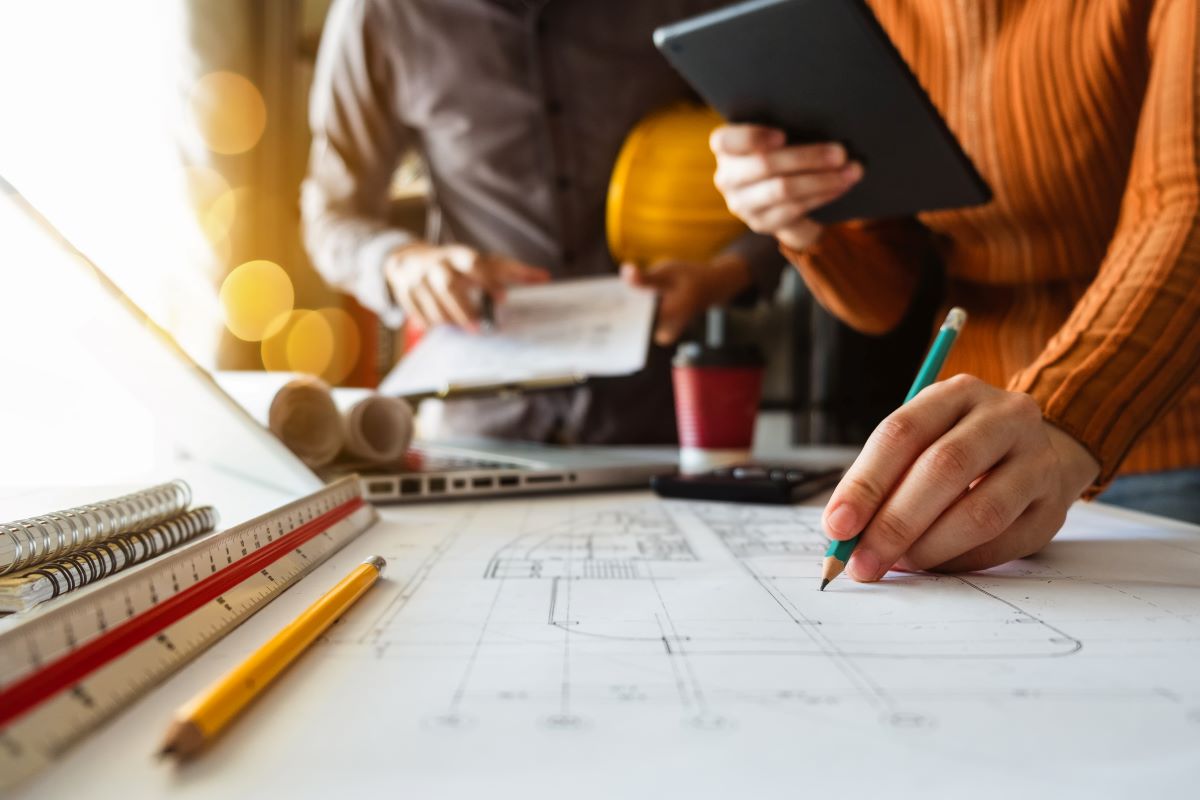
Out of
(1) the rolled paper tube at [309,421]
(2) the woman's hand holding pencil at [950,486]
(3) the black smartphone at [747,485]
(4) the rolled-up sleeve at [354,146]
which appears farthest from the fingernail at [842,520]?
(4) the rolled-up sleeve at [354,146]

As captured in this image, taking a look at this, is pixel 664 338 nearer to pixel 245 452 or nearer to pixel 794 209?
pixel 794 209

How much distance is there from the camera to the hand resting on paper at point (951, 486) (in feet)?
1.38

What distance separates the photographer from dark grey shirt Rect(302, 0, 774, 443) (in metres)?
1.23

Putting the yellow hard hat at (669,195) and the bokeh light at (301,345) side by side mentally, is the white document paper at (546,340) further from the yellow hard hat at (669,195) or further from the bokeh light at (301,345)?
the bokeh light at (301,345)

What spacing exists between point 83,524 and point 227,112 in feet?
6.44

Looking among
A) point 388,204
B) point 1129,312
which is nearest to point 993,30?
point 1129,312

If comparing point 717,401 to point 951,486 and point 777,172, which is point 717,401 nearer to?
point 777,172

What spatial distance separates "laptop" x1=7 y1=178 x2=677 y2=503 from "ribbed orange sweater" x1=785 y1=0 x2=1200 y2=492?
360 millimetres

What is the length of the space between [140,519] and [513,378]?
1.58 feet

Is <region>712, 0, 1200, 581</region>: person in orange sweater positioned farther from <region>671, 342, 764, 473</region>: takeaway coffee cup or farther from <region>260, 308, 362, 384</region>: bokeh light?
<region>260, 308, 362, 384</region>: bokeh light

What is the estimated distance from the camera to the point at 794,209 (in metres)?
0.75

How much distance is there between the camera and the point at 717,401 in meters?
0.89

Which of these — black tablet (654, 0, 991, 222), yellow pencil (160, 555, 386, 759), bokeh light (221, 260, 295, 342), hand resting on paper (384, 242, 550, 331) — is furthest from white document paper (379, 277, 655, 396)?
bokeh light (221, 260, 295, 342)

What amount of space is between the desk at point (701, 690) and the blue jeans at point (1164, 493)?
323 mm
